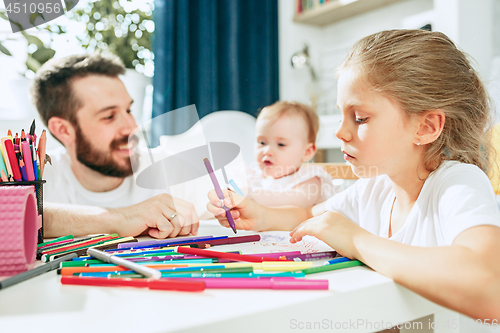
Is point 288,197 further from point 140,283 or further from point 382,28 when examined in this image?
point 382,28

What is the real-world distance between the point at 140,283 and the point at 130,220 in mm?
388

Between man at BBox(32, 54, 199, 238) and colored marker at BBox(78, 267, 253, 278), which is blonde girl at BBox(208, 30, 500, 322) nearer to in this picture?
colored marker at BBox(78, 267, 253, 278)

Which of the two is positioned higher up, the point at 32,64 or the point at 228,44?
the point at 228,44

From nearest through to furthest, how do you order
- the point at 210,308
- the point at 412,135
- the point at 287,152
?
the point at 210,308 < the point at 412,135 < the point at 287,152

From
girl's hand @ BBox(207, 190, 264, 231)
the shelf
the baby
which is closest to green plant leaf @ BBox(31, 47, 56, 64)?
Answer: the baby

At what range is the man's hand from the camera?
73cm

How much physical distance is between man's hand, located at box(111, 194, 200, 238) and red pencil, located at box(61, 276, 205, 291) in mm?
324

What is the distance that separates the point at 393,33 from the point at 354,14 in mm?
1975

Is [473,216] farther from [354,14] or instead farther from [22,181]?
[354,14]

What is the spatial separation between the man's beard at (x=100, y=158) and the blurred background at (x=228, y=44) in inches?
6.2

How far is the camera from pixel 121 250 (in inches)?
21.2

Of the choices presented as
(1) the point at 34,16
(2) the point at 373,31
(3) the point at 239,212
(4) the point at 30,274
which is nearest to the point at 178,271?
(4) the point at 30,274

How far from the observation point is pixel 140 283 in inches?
14.9

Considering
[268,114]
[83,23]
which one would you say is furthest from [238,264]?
[83,23]
